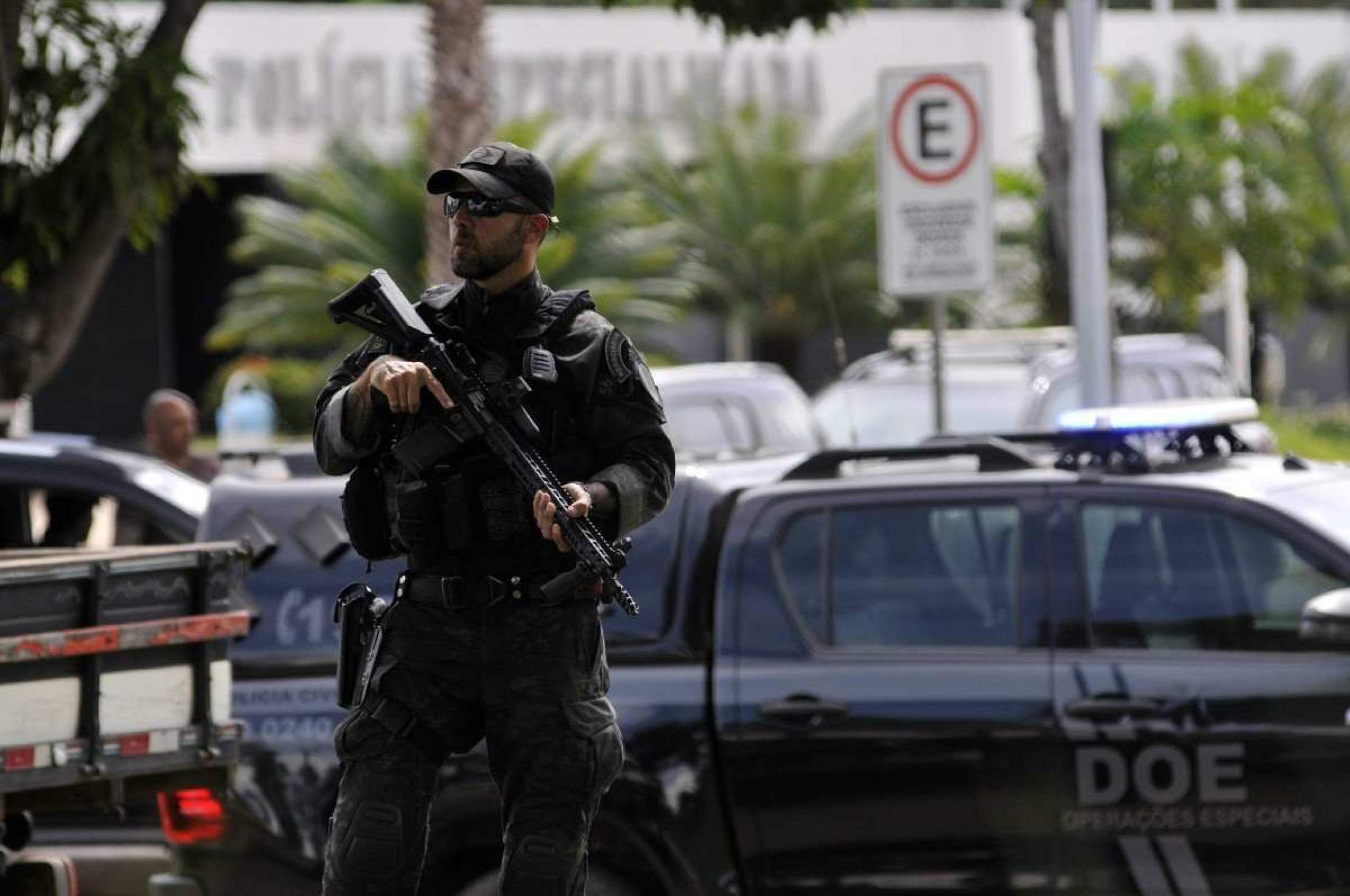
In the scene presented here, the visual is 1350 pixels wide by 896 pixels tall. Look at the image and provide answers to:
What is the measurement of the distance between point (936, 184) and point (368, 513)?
626 cm

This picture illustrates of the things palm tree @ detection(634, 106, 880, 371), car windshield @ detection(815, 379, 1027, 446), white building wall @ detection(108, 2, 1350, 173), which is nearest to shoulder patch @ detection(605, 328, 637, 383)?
car windshield @ detection(815, 379, 1027, 446)

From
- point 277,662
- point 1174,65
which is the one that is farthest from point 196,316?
point 277,662

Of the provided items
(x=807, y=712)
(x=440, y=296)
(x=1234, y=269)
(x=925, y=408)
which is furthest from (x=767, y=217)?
(x=440, y=296)

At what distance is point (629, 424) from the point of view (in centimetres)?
482

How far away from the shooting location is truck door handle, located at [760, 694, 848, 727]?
6.02 meters

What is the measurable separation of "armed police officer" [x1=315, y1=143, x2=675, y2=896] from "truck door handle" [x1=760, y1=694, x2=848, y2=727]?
4.01ft

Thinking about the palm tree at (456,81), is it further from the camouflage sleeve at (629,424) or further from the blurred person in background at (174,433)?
the camouflage sleeve at (629,424)

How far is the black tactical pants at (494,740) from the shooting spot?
4.67 m

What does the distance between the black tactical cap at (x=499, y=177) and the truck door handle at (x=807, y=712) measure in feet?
5.55

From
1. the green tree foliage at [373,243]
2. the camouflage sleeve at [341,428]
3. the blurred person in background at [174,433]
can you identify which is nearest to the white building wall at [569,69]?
the green tree foliage at [373,243]

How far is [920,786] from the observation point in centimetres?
596

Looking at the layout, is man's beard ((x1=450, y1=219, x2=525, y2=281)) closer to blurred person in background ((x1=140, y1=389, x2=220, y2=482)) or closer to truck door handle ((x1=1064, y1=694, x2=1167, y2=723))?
truck door handle ((x1=1064, y1=694, x2=1167, y2=723))

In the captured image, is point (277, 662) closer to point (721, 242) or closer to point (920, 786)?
point (920, 786)

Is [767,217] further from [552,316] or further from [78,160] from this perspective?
[552,316]
